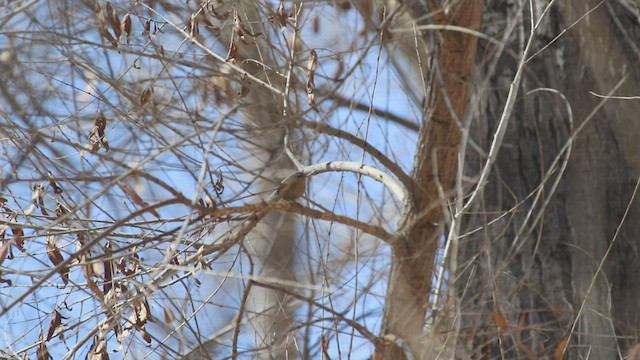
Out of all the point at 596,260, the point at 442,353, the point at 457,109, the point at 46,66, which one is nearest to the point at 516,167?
the point at 596,260

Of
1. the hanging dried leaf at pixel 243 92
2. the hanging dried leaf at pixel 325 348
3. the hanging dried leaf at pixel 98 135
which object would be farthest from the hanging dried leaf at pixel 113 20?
the hanging dried leaf at pixel 325 348

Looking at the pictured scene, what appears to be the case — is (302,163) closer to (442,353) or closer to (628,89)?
(442,353)

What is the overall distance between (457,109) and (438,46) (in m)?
0.20

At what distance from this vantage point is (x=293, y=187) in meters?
2.72

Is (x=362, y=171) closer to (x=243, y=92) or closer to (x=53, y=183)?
(x=243, y=92)

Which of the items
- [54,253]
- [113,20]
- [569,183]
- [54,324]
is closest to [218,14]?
[113,20]

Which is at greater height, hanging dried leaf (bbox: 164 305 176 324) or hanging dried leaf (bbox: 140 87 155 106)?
hanging dried leaf (bbox: 140 87 155 106)

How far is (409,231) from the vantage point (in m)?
2.84

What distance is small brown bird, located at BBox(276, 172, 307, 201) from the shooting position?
2.70 m

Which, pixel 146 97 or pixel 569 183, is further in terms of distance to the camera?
pixel 569 183

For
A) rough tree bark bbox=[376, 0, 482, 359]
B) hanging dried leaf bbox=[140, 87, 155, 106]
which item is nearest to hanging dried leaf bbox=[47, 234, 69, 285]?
hanging dried leaf bbox=[140, 87, 155, 106]

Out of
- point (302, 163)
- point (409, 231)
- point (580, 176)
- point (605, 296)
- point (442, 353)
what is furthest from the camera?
point (580, 176)

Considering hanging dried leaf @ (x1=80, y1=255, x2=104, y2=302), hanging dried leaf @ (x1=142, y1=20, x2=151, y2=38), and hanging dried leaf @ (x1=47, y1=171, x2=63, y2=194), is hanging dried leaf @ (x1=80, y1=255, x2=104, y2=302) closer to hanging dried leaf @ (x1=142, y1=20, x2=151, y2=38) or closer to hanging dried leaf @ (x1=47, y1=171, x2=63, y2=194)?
hanging dried leaf @ (x1=47, y1=171, x2=63, y2=194)

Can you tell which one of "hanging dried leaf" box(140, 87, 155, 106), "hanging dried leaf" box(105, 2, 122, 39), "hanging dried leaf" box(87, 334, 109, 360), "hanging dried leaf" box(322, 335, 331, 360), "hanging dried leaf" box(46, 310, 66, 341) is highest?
"hanging dried leaf" box(105, 2, 122, 39)
